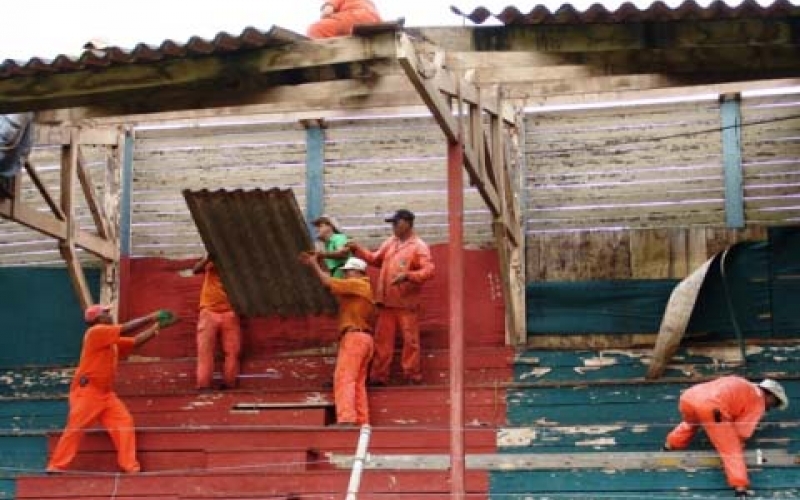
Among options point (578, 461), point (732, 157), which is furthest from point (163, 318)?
point (732, 157)

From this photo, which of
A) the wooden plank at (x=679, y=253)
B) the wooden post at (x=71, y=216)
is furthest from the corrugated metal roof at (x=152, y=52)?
the wooden plank at (x=679, y=253)

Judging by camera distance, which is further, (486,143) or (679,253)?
(679,253)

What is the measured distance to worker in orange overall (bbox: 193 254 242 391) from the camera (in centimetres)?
1436

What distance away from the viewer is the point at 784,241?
14.1 metres

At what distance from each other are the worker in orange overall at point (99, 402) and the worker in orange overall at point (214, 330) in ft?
3.75

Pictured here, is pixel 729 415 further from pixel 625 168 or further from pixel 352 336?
pixel 625 168

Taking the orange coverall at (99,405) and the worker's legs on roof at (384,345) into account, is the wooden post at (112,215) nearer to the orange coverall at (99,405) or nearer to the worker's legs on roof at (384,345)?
the orange coverall at (99,405)

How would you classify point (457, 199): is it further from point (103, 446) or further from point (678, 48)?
point (103, 446)

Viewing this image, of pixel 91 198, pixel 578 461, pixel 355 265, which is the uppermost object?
pixel 91 198

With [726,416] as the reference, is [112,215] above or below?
above

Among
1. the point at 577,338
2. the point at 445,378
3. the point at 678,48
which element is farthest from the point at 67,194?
the point at 678,48

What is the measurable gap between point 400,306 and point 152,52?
13.6ft

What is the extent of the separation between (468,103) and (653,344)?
3.75 meters

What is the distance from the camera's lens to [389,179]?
1527 cm
